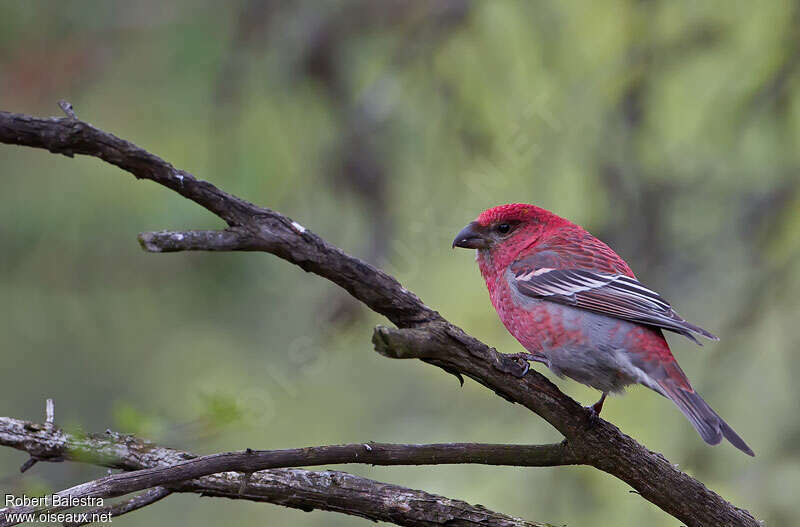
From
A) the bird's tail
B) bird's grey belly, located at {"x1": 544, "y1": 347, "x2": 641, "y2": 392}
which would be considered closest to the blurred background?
bird's grey belly, located at {"x1": 544, "y1": 347, "x2": 641, "y2": 392}

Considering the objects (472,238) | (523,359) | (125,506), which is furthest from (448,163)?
(125,506)

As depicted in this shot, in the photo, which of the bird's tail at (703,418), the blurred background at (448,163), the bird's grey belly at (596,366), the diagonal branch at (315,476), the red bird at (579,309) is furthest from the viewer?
the blurred background at (448,163)

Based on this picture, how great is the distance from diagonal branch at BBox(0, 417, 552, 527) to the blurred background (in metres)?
1.57

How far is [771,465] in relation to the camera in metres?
4.65

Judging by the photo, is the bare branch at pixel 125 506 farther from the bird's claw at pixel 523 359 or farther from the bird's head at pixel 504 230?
the bird's head at pixel 504 230

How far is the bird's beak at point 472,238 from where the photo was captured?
173 inches

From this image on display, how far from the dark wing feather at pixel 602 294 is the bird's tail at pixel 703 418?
0.84 feet

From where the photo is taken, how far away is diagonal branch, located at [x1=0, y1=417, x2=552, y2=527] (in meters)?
2.86

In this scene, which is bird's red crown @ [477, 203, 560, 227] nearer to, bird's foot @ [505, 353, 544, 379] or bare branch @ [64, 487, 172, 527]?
bird's foot @ [505, 353, 544, 379]

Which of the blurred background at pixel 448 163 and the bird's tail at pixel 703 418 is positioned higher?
the blurred background at pixel 448 163

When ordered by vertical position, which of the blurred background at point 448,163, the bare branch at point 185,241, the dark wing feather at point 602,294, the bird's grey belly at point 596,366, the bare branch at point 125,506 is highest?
the blurred background at point 448,163

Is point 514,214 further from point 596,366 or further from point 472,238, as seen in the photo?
point 596,366

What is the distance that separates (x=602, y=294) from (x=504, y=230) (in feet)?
2.23

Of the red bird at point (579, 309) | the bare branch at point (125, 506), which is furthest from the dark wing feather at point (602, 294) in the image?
the bare branch at point (125, 506)
